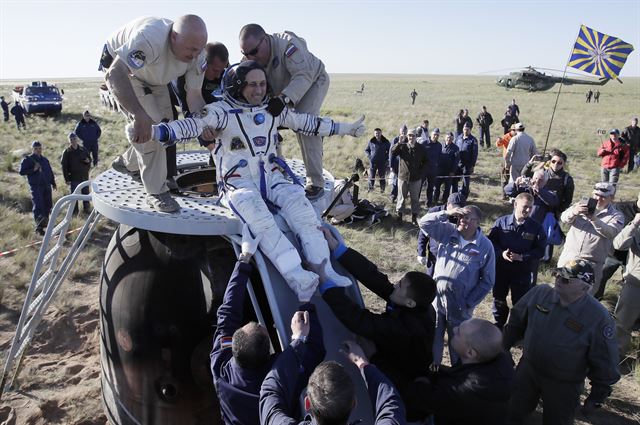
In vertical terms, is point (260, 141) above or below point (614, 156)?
above

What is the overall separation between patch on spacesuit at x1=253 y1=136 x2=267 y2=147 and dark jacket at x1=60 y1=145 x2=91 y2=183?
356 inches

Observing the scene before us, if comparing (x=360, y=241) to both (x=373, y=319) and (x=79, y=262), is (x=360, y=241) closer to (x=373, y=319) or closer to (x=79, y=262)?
(x=79, y=262)

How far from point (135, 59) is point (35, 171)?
819 cm

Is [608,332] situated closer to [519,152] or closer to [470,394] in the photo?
[470,394]

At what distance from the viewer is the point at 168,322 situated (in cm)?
381

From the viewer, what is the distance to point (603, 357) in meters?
3.87

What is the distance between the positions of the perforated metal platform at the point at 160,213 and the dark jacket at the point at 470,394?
5.64 ft

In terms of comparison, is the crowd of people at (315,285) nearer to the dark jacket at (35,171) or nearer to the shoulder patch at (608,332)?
the shoulder patch at (608,332)

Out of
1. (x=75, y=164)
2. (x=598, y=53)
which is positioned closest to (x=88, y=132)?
(x=75, y=164)

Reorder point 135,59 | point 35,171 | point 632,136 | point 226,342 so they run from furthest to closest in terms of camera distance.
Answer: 1. point 632,136
2. point 35,171
3. point 135,59
4. point 226,342

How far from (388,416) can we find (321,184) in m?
2.53

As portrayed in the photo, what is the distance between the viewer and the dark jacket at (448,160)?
41.6ft

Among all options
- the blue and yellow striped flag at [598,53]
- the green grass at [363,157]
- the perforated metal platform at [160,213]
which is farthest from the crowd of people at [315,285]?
the blue and yellow striped flag at [598,53]

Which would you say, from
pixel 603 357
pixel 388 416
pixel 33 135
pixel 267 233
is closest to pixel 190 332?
pixel 267 233
